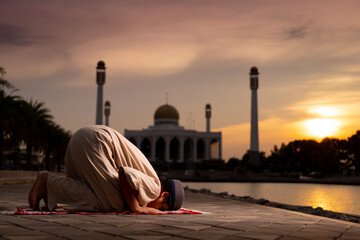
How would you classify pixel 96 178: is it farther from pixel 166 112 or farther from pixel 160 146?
pixel 160 146

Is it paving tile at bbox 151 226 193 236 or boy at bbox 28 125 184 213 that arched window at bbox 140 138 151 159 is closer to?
boy at bbox 28 125 184 213

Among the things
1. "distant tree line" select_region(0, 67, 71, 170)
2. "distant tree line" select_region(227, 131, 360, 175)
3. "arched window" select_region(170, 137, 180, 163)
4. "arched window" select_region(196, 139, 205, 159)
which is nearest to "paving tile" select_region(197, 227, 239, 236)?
"distant tree line" select_region(0, 67, 71, 170)

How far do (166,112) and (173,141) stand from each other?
601cm

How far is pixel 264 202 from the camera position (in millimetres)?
13297

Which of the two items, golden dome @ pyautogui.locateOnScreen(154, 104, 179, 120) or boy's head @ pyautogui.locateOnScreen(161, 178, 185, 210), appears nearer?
boy's head @ pyautogui.locateOnScreen(161, 178, 185, 210)

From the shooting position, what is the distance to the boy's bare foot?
6.57 m

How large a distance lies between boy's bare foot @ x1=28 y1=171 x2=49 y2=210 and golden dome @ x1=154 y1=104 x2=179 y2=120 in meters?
76.9

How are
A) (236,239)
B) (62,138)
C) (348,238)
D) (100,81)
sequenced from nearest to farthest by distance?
(236,239), (348,238), (62,138), (100,81)

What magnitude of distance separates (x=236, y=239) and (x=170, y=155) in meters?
81.4

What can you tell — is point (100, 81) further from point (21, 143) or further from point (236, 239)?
point (236, 239)

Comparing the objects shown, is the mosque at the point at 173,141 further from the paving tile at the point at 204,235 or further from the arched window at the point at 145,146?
the paving tile at the point at 204,235

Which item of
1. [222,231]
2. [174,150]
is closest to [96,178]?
[222,231]

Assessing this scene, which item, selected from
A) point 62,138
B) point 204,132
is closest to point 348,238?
point 62,138

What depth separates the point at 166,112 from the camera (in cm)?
8388
